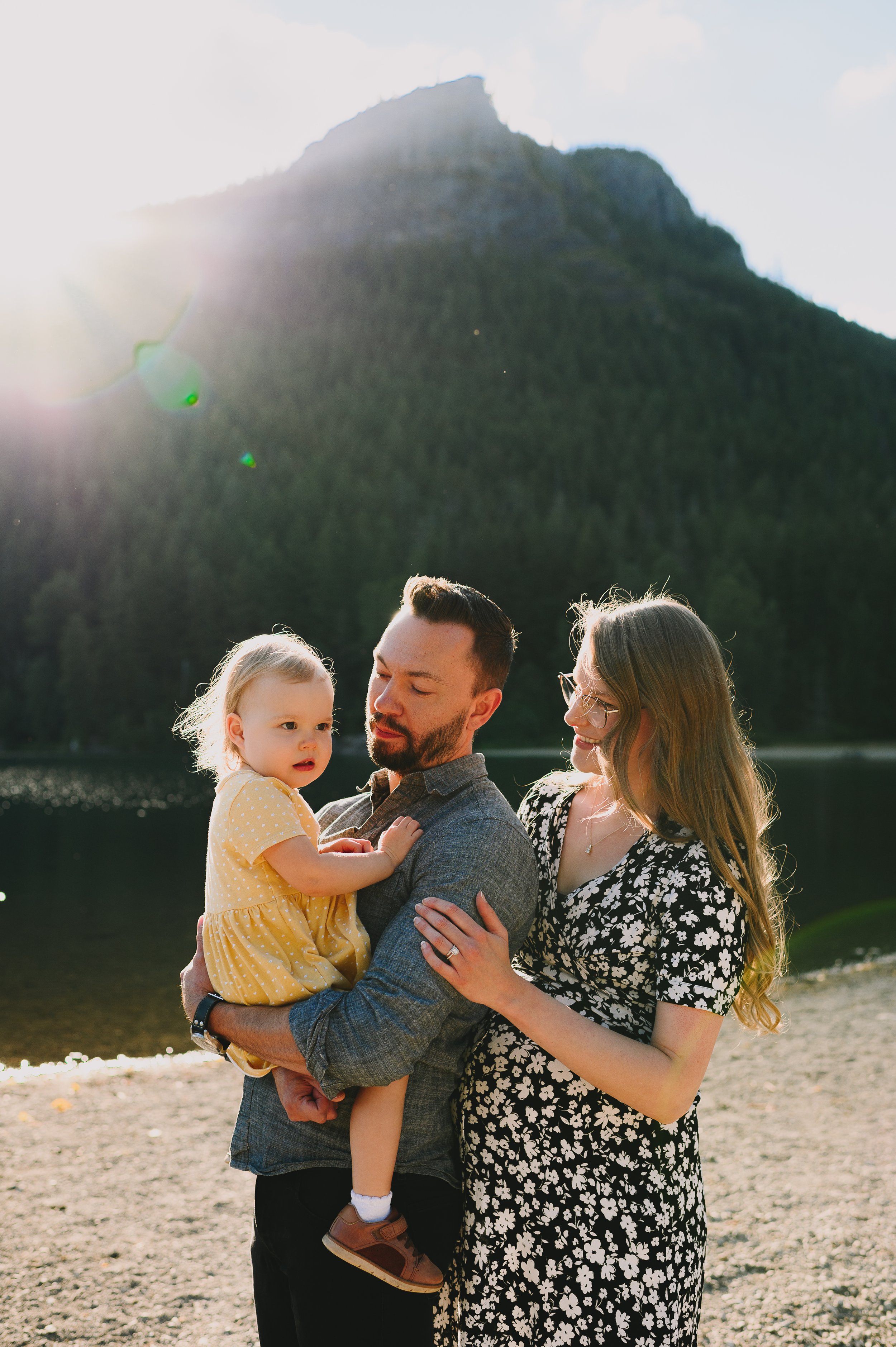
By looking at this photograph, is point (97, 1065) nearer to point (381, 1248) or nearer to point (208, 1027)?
point (208, 1027)

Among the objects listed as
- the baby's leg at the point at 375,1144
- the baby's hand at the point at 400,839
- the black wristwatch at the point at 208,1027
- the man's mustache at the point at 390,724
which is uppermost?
the man's mustache at the point at 390,724

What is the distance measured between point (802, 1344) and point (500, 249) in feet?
462

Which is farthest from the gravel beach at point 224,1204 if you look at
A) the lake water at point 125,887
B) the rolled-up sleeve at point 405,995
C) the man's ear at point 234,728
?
the man's ear at point 234,728

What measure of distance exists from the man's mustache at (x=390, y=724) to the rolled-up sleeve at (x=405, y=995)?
30 centimetres

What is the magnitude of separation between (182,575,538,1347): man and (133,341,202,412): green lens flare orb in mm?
101538

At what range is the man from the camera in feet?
6.21

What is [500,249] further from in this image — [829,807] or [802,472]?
[829,807]

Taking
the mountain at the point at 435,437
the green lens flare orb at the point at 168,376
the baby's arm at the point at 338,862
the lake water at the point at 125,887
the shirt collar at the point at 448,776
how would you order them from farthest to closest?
1. the green lens flare orb at the point at 168,376
2. the mountain at the point at 435,437
3. the lake water at the point at 125,887
4. the shirt collar at the point at 448,776
5. the baby's arm at the point at 338,862

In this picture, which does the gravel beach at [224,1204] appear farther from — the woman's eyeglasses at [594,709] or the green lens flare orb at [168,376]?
the green lens flare orb at [168,376]

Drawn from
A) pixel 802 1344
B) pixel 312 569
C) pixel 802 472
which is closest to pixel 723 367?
pixel 802 472

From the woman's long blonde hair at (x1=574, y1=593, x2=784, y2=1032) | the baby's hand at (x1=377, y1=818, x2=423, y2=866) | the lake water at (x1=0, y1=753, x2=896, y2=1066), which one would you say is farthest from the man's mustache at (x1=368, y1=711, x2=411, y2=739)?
the lake water at (x1=0, y1=753, x2=896, y2=1066)

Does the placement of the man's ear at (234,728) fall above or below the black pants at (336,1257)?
above

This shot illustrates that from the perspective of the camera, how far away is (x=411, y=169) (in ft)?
470

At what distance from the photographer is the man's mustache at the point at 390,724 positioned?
89.7 inches
